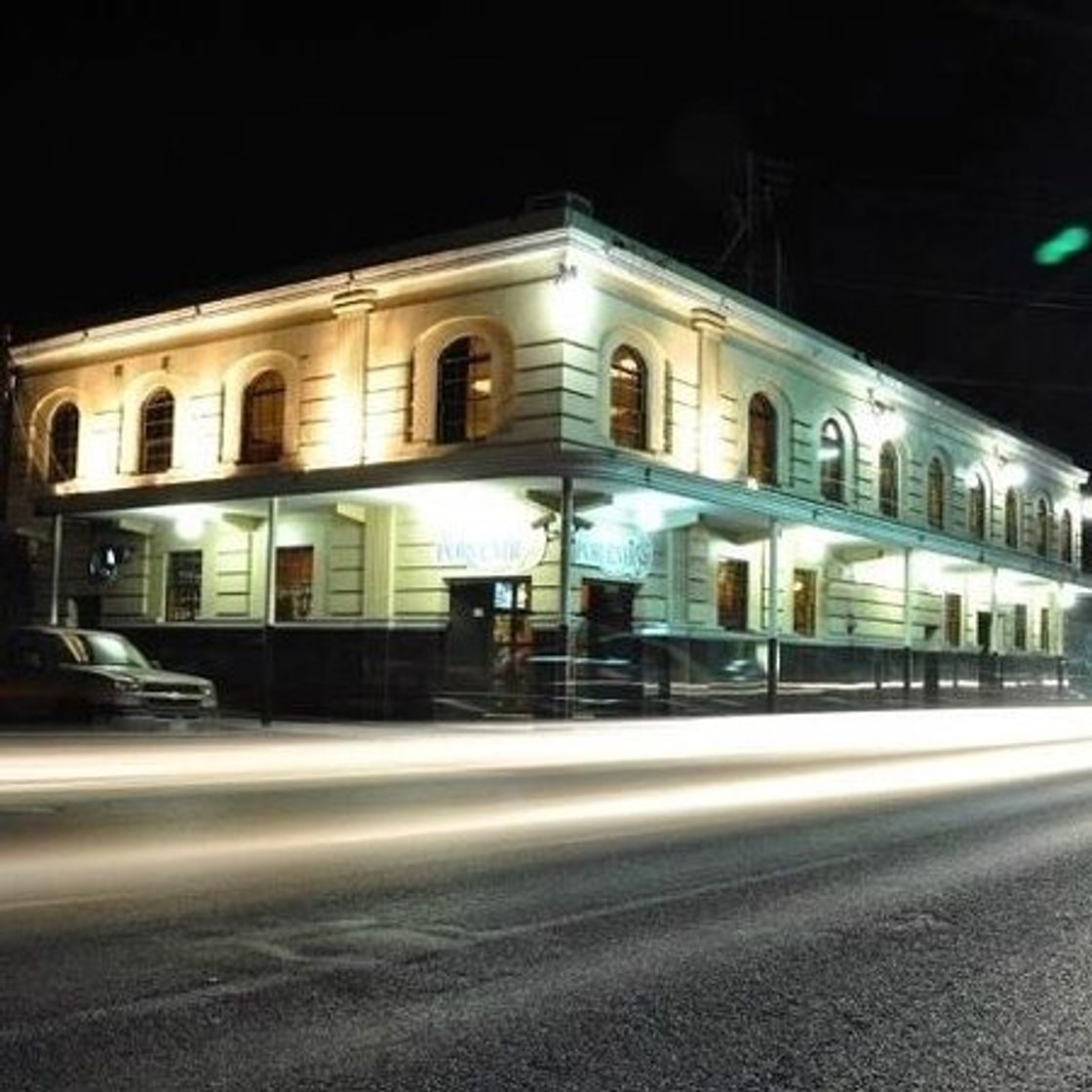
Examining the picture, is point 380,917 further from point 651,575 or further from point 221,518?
point 221,518

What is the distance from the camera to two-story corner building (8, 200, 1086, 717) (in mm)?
23031

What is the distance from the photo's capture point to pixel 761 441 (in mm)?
29281

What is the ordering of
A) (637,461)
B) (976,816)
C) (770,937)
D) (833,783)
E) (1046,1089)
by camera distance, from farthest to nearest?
(637,461) < (833,783) < (976,816) < (770,937) < (1046,1089)

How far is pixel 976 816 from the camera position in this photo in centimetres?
1285

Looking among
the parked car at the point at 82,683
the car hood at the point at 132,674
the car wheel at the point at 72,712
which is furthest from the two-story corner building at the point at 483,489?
the car wheel at the point at 72,712

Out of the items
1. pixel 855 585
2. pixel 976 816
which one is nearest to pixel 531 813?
pixel 976 816

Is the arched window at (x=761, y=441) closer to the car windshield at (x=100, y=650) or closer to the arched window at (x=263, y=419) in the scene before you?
the arched window at (x=263, y=419)

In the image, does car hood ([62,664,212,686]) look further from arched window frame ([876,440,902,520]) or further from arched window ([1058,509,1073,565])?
arched window ([1058,509,1073,565])

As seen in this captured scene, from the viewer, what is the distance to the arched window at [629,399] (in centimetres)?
2506

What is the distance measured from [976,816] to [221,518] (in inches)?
689

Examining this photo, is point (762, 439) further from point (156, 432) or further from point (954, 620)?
point (156, 432)

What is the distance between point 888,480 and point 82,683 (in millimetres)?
20375

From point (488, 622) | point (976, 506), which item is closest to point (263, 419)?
point (488, 622)

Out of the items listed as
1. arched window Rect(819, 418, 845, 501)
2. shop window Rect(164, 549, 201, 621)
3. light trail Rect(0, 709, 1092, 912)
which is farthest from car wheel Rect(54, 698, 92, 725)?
arched window Rect(819, 418, 845, 501)
